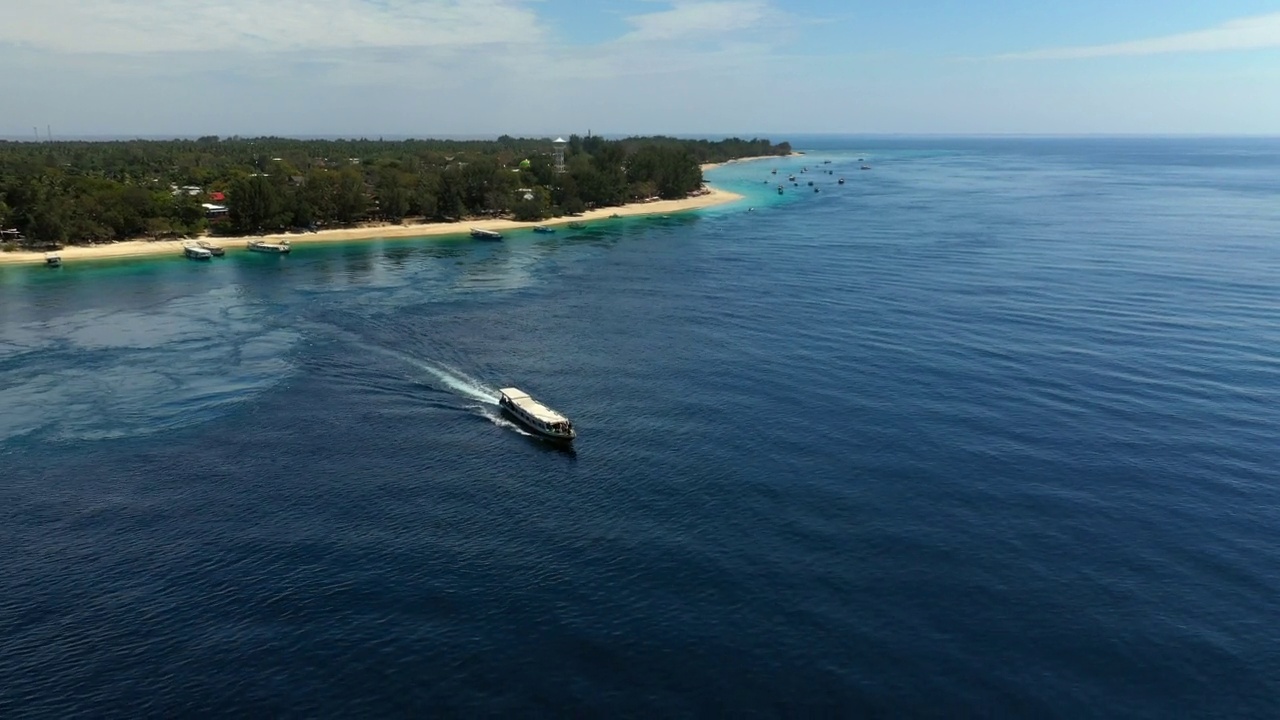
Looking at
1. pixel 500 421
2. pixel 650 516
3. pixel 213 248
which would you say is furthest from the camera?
pixel 213 248

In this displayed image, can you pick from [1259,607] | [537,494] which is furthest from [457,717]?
[1259,607]

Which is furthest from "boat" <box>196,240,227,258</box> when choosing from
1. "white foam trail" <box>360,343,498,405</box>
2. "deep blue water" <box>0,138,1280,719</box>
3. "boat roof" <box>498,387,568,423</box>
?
"boat roof" <box>498,387,568,423</box>

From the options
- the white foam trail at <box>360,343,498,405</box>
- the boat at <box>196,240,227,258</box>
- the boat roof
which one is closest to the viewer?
the boat roof

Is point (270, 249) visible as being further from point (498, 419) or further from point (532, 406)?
point (532, 406)

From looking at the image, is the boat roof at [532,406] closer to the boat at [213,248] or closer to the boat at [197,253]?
the boat at [197,253]

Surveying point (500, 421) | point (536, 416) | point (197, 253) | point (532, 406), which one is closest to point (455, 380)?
point (500, 421)

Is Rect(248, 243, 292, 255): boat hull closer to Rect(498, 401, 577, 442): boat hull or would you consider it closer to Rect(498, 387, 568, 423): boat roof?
Rect(498, 387, 568, 423): boat roof

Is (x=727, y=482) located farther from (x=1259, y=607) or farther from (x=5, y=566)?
(x=5, y=566)
